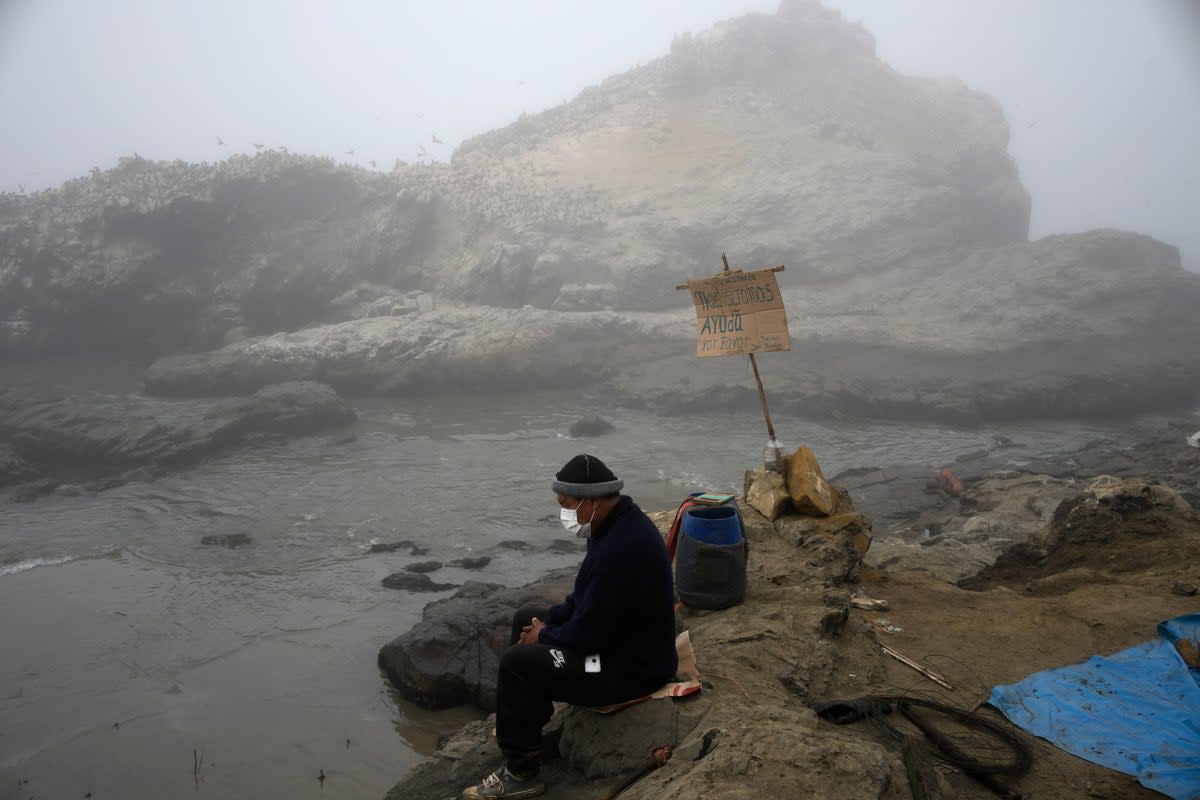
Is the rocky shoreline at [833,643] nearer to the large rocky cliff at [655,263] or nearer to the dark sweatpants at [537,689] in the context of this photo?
the dark sweatpants at [537,689]

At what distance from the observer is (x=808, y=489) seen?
6.07 m

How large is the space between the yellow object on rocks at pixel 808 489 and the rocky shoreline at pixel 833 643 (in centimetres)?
15

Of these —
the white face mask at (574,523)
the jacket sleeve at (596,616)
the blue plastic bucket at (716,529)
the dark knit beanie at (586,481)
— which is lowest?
the blue plastic bucket at (716,529)

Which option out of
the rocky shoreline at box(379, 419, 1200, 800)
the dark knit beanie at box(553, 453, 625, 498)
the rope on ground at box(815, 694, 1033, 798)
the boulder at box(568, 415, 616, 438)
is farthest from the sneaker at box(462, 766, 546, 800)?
the boulder at box(568, 415, 616, 438)

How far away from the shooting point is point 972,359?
22312 mm

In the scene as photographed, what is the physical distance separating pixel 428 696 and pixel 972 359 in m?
21.9

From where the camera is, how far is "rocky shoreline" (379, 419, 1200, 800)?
2.74 metres

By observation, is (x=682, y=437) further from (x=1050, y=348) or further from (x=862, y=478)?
(x=1050, y=348)

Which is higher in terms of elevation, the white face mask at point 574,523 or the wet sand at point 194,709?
the white face mask at point 574,523

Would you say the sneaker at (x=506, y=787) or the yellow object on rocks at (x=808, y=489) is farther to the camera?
the yellow object on rocks at (x=808, y=489)

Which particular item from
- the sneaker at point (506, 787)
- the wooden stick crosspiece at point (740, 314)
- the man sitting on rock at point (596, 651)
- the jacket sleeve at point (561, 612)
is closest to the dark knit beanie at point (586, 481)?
the man sitting on rock at point (596, 651)

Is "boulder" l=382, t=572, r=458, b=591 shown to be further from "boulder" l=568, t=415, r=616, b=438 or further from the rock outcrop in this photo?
the rock outcrop

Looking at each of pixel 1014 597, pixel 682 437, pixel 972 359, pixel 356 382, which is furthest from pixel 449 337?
pixel 1014 597

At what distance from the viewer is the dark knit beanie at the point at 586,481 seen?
3.26 m
